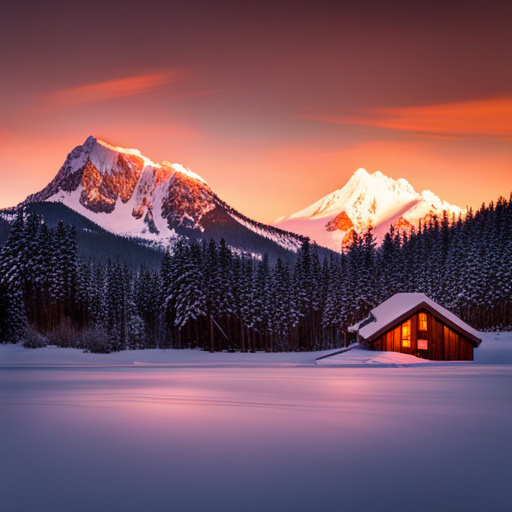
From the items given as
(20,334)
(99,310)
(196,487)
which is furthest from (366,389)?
(99,310)

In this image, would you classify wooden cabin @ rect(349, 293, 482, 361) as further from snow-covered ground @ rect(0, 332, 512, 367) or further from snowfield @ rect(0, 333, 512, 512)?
snowfield @ rect(0, 333, 512, 512)

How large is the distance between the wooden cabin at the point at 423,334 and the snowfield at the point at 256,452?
80.4 feet

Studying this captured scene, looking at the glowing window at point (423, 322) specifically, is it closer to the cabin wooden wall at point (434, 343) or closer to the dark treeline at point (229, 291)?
the cabin wooden wall at point (434, 343)

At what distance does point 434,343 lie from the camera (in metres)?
38.0

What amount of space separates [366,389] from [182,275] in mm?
49768

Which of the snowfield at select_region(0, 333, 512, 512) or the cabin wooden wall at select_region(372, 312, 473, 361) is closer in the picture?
the snowfield at select_region(0, 333, 512, 512)

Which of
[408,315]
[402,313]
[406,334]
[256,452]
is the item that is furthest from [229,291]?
[256,452]

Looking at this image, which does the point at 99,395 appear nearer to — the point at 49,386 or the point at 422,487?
the point at 49,386

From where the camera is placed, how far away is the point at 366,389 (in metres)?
15.2

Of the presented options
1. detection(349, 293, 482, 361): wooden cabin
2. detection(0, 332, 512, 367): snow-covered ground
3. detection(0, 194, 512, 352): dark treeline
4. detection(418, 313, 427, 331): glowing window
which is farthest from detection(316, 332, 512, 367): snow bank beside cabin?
detection(0, 194, 512, 352): dark treeline

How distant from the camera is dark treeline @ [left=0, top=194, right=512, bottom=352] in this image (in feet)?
190

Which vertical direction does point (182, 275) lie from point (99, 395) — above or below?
above

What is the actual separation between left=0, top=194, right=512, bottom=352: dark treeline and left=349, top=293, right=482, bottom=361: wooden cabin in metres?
21.0

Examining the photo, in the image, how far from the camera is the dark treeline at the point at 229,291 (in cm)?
5791
